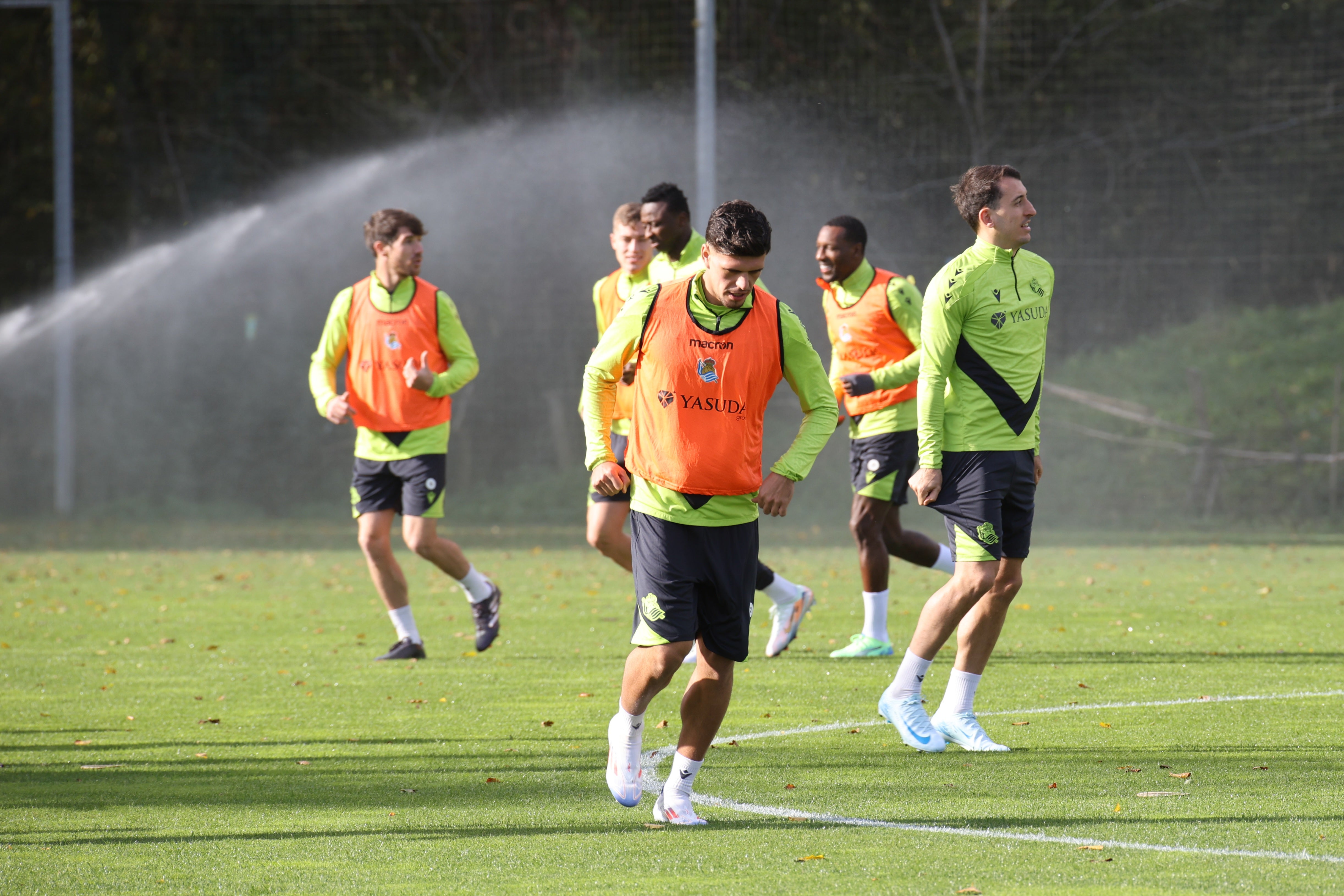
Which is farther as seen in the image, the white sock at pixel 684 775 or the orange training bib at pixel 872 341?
the orange training bib at pixel 872 341

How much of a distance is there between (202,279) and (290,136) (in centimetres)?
265

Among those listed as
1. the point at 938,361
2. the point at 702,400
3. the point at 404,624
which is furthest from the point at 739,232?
the point at 404,624

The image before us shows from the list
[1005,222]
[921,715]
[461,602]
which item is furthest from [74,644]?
[1005,222]

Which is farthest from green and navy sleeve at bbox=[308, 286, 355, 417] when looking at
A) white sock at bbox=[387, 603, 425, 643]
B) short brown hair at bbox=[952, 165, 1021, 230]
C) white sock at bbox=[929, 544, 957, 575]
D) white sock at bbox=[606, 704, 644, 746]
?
white sock at bbox=[606, 704, 644, 746]

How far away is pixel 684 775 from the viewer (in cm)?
476

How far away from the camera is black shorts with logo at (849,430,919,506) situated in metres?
8.09

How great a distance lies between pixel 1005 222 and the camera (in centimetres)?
578

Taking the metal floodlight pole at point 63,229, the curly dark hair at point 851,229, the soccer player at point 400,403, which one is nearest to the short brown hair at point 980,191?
the curly dark hair at point 851,229

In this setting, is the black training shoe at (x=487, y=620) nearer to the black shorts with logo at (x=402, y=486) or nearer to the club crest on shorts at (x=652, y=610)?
the black shorts with logo at (x=402, y=486)

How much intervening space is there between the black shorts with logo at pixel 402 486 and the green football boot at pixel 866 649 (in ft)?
7.53

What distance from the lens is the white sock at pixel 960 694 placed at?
19.3ft

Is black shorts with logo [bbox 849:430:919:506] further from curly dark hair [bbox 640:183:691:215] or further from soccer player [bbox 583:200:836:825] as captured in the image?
soccer player [bbox 583:200:836:825]

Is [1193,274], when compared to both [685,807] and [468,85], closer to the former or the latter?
[468,85]

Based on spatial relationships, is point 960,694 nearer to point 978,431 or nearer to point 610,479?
point 978,431
